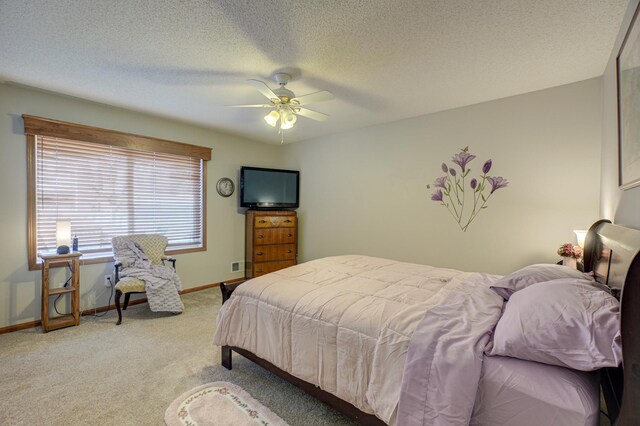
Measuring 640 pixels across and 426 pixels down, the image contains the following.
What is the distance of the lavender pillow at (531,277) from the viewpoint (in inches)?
61.8

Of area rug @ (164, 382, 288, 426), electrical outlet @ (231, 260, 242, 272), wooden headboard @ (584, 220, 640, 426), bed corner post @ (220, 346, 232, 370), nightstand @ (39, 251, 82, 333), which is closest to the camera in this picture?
wooden headboard @ (584, 220, 640, 426)

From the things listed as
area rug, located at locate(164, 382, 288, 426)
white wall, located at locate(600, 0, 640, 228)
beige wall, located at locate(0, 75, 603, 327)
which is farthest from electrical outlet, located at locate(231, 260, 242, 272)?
white wall, located at locate(600, 0, 640, 228)

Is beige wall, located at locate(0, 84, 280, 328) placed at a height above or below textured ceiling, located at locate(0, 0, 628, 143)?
below

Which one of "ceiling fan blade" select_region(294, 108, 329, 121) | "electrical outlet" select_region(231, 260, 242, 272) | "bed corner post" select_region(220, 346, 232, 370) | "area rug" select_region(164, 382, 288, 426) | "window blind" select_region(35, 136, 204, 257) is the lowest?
"area rug" select_region(164, 382, 288, 426)

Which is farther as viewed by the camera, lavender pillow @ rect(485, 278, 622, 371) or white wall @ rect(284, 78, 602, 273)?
white wall @ rect(284, 78, 602, 273)

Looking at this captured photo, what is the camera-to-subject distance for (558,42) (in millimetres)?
2037

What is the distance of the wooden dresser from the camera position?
15.3 ft

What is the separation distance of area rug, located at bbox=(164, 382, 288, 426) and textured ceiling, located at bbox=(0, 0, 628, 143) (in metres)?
2.50

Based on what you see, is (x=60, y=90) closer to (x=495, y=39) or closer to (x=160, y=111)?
(x=160, y=111)

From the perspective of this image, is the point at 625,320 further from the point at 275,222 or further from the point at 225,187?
the point at 225,187

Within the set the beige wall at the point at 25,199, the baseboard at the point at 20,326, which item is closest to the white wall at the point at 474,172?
the beige wall at the point at 25,199

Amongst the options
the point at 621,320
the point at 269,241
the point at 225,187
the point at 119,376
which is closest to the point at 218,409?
the point at 119,376

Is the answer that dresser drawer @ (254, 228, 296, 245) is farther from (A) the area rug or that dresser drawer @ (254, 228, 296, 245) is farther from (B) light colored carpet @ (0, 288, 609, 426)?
(A) the area rug

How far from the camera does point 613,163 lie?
2.02 m
